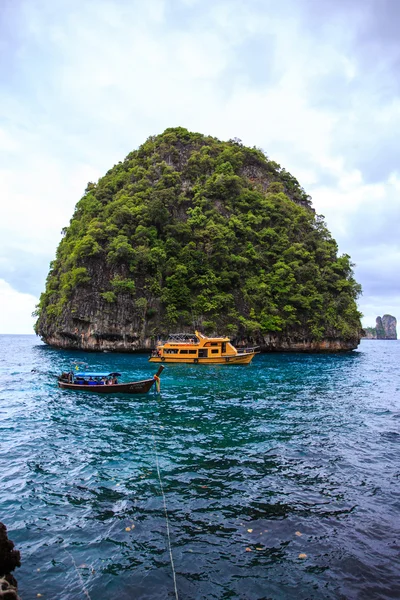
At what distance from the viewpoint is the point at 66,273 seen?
61281 mm

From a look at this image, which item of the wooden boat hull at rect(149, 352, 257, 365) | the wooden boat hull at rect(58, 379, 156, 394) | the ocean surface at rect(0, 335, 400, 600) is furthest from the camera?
the wooden boat hull at rect(149, 352, 257, 365)

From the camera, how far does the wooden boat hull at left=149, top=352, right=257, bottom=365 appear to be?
40.1 m

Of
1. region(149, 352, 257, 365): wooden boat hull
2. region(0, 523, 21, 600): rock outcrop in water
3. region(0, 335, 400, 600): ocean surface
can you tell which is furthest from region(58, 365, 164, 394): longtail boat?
region(149, 352, 257, 365): wooden boat hull

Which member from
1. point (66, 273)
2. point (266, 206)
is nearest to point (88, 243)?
point (66, 273)

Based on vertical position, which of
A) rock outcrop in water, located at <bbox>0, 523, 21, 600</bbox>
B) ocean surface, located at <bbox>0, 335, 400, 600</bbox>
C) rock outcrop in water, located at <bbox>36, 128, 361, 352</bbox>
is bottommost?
ocean surface, located at <bbox>0, 335, 400, 600</bbox>

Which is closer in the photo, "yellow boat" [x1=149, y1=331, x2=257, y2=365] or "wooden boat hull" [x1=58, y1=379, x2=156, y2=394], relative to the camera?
"wooden boat hull" [x1=58, y1=379, x2=156, y2=394]

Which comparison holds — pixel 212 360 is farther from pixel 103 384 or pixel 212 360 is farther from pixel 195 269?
pixel 195 269

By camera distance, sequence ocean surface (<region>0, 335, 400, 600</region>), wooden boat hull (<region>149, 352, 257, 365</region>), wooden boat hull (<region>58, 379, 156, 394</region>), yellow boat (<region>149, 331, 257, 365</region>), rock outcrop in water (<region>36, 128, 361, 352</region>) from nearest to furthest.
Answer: ocean surface (<region>0, 335, 400, 600</region>) < wooden boat hull (<region>58, 379, 156, 394</region>) < wooden boat hull (<region>149, 352, 257, 365</region>) < yellow boat (<region>149, 331, 257, 365</region>) < rock outcrop in water (<region>36, 128, 361, 352</region>)

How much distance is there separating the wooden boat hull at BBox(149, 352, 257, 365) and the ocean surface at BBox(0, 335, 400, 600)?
2185cm

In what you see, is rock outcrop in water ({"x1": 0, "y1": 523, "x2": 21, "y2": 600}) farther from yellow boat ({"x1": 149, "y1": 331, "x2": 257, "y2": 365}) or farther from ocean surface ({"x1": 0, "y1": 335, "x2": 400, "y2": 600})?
yellow boat ({"x1": 149, "y1": 331, "x2": 257, "y2": 365})

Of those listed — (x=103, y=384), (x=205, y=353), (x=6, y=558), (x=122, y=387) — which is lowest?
(x=6, y=558)

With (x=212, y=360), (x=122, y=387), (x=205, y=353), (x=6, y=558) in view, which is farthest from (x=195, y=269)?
(x=6, y=558)

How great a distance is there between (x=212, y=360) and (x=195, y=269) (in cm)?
2232

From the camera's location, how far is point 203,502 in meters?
8.65
